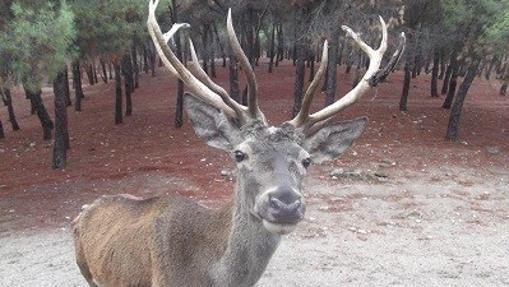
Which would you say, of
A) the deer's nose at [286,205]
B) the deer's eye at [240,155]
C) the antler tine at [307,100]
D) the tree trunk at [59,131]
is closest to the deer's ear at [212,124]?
the deer's eye at [240,155]

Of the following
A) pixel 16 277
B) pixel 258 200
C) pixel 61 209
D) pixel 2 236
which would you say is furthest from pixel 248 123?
pixel 61 209

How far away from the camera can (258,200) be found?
10.4ft

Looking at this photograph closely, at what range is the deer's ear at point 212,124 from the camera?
151 inches

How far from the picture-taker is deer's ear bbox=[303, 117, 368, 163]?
3.95m

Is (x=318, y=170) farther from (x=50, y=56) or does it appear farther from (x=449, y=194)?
(x=50, y=56)

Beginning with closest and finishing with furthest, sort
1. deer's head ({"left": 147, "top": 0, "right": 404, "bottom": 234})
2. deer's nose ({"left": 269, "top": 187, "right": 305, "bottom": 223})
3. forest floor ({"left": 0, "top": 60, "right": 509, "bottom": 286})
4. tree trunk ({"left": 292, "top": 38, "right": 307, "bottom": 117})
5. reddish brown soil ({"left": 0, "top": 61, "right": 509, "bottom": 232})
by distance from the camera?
deer's nose ({"left": 269, "top": 187, "right": 305, "bottom": 223}) → deer's head ({"left": 147, "top": 0, "right": 404, "bottom": 234}) → forest floor ({"left": 0, "top": 60, "right": 509, "bottom": 286}) → reddish brown soil ({"left": 0, "top": 61, "right": 509, "bottom": 232}) → tree trunk ({"left": 292, "top": 38, "right": 307, "bottom": 117})

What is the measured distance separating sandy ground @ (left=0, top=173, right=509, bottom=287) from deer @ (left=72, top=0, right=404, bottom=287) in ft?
9.35

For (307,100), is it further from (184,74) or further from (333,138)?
A: (184,74)

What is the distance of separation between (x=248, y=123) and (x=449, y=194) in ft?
28.3

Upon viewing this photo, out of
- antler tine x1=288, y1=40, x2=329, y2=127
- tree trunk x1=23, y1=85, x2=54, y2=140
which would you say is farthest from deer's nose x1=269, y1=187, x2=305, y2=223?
tree trunk x1=23, y1=85, x2=54, y2=140

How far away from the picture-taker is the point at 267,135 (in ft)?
11.5

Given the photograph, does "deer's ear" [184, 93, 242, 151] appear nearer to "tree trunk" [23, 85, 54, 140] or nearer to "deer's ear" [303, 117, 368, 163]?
"deer's ear" [303, 117, 368, 163]

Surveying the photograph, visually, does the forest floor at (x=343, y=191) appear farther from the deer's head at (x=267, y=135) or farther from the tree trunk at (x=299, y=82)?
the deer's head at (x=267, y=135)

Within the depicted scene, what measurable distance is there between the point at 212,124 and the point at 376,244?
522 cm
